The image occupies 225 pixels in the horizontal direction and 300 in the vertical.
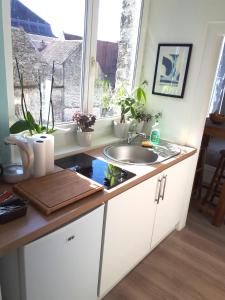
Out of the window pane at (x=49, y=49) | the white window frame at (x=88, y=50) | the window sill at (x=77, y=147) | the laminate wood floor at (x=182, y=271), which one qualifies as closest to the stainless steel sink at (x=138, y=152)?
the window sill at (x=77, y=147)

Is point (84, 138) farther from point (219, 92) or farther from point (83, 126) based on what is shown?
point (219, 92)

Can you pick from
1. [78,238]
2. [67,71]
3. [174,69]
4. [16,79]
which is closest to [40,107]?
[16,79]

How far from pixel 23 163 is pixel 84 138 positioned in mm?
608

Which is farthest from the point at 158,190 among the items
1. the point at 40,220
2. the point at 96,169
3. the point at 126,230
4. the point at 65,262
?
the point at 40,220

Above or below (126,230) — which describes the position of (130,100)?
above

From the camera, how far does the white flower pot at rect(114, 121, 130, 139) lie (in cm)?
213

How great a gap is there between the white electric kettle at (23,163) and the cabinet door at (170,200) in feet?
3.06

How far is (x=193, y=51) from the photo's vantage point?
1930 millimetres

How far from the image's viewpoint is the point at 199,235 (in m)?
2.39

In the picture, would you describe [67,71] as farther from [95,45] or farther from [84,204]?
[84,204]

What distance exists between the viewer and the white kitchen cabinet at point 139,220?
1460 mm

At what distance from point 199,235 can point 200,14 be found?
194cm

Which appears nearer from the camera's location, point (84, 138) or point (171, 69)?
point (84, 138)

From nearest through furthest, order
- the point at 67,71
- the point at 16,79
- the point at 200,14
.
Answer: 1. the point at 16,79
2. the point at 67,71
3. the point at 200,14
